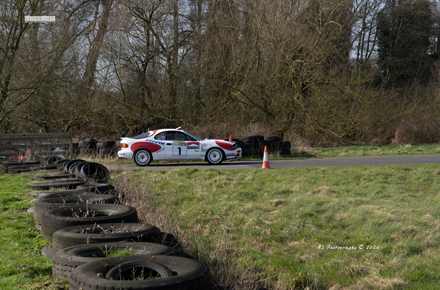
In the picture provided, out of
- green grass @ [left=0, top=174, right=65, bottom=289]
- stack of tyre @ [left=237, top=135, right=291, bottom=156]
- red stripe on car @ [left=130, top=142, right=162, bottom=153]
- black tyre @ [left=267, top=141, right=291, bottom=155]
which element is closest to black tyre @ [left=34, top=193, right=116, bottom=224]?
green grass @ [left=0, top=174, right=65, bottom=289]

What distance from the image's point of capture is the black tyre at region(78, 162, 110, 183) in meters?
9.40

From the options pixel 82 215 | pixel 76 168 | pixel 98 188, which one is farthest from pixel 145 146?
pixel 82 215

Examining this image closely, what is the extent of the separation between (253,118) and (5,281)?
22788 mm

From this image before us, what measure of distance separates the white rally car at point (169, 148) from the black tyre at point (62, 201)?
8659 millimetres

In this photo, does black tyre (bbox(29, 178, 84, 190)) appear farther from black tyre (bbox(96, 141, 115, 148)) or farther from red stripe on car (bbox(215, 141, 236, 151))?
black tyre (bbox(96, 141, 115, 148))

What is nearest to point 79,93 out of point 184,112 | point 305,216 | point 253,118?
point 184,112

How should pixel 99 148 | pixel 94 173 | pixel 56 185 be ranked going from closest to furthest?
pixel 56 185, pixel 94 173, pixel 99 148

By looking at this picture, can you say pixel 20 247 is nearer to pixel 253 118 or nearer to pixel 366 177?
pixel 366 177

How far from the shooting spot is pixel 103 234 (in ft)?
14.8

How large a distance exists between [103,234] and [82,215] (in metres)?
1.53

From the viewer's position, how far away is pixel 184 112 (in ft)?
88.9

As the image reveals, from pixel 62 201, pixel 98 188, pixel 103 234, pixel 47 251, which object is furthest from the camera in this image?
pixel 98 188

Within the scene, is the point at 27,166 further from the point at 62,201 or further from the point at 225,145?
the point at 62,201

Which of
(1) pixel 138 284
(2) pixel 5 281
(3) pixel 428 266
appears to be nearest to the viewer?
(1) pixel 138 284
